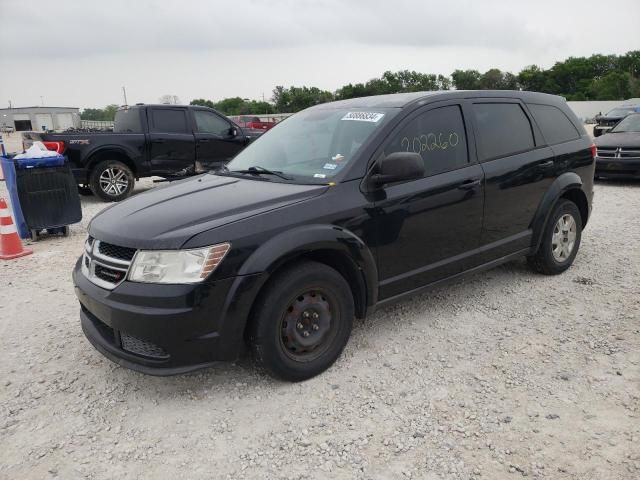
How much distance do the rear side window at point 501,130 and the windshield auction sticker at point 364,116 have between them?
3.18ft

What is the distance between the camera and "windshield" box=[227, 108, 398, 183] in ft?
11.5

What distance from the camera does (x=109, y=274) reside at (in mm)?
2996

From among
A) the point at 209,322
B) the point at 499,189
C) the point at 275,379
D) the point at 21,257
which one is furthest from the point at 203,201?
the point at 21,257

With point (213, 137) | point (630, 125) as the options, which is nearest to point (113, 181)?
point (213, 137)

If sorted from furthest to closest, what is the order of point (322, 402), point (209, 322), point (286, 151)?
point (286, 151) → point (322, 402) → point (209, 322)

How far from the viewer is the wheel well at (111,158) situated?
30.9 ft

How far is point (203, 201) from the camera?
3.23 m

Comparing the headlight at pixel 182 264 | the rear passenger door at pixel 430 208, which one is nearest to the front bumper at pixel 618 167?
the rear passenger door at pixel 430 208

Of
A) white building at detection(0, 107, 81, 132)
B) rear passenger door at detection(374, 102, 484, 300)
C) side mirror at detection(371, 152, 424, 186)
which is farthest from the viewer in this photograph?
white building at detection(0, 107, 81, 132)

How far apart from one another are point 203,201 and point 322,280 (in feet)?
3.03

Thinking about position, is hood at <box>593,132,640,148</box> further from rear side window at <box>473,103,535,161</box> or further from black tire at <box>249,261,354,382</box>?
black tire at <box>249,261,354,382</box>

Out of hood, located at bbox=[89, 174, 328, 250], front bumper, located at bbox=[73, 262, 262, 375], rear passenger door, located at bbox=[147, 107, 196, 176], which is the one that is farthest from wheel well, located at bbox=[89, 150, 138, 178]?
front bumper, located at bbox=[73, 262, 262, 375]

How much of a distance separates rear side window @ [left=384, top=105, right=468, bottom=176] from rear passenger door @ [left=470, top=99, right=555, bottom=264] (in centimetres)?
21

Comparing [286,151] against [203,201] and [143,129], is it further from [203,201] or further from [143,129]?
[143,129]
